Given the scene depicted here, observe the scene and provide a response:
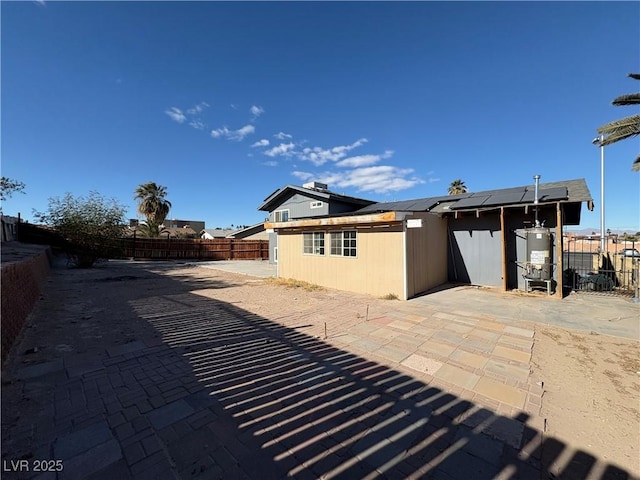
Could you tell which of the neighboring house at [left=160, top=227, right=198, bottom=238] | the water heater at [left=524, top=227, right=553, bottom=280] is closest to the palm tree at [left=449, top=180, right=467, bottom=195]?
the water heater at [left=524, top=227, right=553, bottom=280]

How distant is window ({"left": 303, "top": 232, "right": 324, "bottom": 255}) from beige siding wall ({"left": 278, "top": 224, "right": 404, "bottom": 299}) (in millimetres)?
168

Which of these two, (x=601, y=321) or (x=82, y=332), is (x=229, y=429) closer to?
(x=82, y=332)

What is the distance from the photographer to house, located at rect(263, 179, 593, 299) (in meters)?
7.20

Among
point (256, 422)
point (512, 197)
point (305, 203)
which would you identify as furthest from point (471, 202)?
point (256, 422)

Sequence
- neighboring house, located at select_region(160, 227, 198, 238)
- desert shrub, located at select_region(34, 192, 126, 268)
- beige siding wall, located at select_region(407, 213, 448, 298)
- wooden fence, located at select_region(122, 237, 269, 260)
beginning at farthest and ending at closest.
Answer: neighboring house, located at select_region(160, 227, 198, 238) → wooden fence, located at select_region(122, 237, 269, 260) → desert shrub, located at select_region(34, 192, 126, 268) → beige siding wall, located at select_region(407, 213, 448, 298)

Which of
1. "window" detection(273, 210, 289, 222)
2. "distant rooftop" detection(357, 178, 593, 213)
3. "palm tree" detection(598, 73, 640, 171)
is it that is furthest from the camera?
"window" detection(273, 210, 289, 222)

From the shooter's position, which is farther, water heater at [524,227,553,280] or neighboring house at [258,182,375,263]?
neighboring house at [258,182,375,263]

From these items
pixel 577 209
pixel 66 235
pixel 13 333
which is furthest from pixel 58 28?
pixel 577 209

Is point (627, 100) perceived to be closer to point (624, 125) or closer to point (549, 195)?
point (624, 125)

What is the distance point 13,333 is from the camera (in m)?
3.79

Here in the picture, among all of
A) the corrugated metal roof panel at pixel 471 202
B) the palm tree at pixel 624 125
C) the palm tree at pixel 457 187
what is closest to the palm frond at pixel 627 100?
the palm tree at pixel 624 125

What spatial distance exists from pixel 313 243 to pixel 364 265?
7.62ft

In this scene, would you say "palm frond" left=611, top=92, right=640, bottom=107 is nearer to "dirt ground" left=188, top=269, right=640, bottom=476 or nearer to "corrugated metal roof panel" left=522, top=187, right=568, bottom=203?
"corrugated metal roof panel" left=522, top=187, right=568, bottom=203

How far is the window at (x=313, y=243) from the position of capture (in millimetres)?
9118
